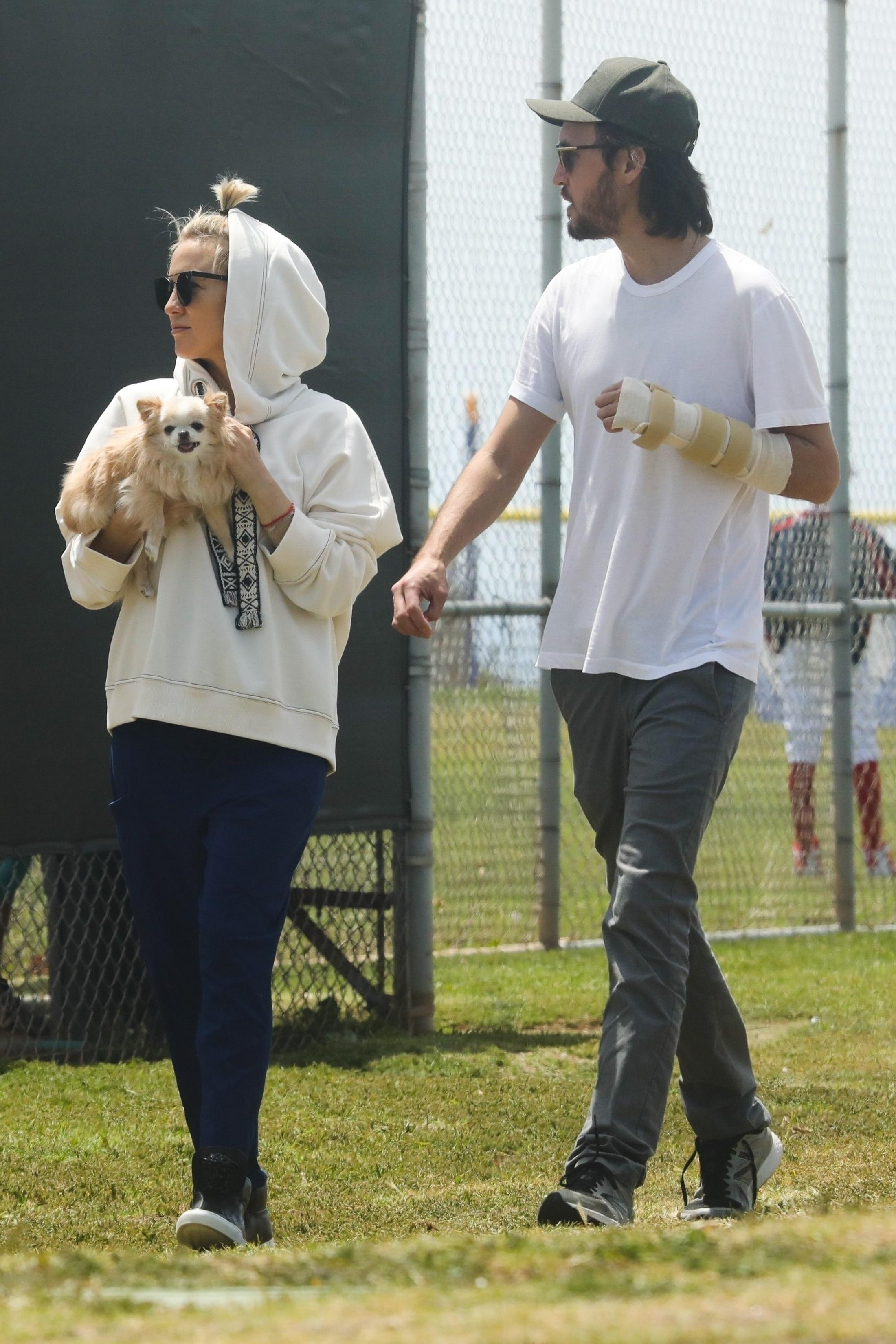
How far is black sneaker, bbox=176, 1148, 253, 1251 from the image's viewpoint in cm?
290

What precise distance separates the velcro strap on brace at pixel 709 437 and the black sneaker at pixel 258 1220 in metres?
1.60

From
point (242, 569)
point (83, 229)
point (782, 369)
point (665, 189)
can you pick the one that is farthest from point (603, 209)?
point (83, 229)

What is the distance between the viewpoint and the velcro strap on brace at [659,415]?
318 cm

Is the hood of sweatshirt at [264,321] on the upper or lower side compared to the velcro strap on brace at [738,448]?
upper

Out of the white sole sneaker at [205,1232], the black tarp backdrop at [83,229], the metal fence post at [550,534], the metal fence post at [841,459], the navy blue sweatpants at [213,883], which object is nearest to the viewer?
the white sole sneaker at [205,1232]

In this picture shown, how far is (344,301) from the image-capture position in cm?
529

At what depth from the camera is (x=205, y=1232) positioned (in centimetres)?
289

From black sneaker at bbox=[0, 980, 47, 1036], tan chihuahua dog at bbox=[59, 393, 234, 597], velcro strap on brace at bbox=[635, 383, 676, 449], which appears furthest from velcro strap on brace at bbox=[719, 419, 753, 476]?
black sneaker at bbox=[0, 980, 47, 1036]

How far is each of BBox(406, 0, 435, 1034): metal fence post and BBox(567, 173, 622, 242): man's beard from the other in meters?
1.95

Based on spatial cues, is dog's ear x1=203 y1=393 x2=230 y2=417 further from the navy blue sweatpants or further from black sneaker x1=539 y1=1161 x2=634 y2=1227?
black sneaker x1=539 y1=1161 x2=634 y2=1227

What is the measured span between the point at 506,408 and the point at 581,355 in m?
0.27

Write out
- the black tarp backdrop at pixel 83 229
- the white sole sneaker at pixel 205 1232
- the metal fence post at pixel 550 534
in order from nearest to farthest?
the white sole sneaker at pixel 205 1232 → the black tarp backdrop at pixel 83 229 → the metal fence post at pixel 550 534

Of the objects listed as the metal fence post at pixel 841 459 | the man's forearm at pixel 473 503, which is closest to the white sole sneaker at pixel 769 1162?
the man's forearm at pixel 473 503

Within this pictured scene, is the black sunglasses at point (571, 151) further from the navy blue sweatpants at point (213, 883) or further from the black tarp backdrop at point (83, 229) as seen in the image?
the black tarp backdrop at point (83, 229)
